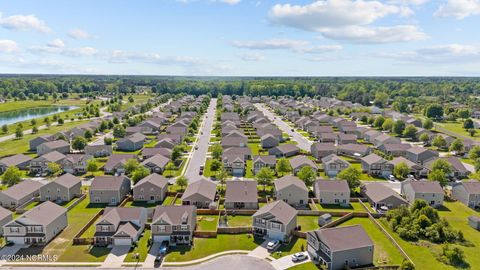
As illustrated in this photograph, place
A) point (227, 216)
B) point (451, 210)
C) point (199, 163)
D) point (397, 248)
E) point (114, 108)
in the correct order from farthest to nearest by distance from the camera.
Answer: point (114, 108), point (199, 163), point (451, 210), point (227, 216), point (397, 248)

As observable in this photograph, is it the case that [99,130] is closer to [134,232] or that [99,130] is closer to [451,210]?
[134,232]

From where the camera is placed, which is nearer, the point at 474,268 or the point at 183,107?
the point at 474,268

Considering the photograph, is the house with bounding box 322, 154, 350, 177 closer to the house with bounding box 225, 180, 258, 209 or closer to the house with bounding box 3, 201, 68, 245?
the house with bounding box 225, 180, 258, 209

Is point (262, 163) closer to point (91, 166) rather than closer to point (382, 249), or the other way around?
point (91, 166)

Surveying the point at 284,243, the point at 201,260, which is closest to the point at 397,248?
the point at 284,243

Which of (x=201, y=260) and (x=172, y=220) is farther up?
(x=172, y=220)

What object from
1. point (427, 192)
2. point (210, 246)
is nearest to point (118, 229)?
point (210, 246)

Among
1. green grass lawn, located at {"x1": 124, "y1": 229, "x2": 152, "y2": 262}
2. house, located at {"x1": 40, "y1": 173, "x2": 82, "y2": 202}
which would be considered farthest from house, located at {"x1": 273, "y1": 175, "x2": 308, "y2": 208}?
house, located at {"x1": 40, "y1": 173, "x2": 82, "y2": 202}
